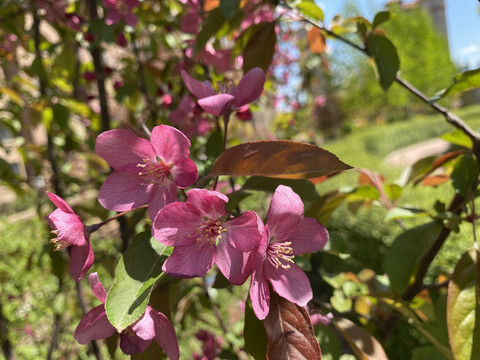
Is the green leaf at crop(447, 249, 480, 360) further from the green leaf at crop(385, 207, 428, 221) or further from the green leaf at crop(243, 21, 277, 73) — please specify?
the green leaf at crop(243, 21, 277, 73)

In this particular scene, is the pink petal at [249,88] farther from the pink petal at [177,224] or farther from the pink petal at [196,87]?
the pink petal at [177,224]

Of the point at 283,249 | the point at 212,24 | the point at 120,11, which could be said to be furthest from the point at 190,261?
the point at 120,11

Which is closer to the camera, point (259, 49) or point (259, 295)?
point (259, 295)

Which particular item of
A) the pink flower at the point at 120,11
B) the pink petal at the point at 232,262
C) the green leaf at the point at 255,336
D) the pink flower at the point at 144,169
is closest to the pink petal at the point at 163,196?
the pink flower at the point at 144,169

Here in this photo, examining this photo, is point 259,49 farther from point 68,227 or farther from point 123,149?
point 68,227

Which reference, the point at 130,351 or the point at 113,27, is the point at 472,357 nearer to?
the point at 130,351
